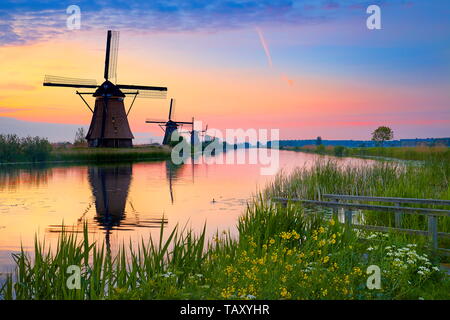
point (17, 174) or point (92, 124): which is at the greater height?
point (92, 124)

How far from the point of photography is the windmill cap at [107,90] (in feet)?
173

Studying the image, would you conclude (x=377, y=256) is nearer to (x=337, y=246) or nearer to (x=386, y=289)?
(x=337, y=246)

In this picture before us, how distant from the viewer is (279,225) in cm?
944

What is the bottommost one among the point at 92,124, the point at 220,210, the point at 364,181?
the point at 220,210

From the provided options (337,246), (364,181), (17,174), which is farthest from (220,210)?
(17,174)

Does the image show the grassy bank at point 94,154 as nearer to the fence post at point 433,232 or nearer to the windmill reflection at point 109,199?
the windmill reflection at point 109,199

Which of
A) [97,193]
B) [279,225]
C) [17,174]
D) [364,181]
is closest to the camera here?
[279,225]

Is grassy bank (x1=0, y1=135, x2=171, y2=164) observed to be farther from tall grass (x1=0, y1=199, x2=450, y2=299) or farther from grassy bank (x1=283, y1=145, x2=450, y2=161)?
tall grass (x1=0, y1=199, x2=450, y2=299)

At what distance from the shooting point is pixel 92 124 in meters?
54.7

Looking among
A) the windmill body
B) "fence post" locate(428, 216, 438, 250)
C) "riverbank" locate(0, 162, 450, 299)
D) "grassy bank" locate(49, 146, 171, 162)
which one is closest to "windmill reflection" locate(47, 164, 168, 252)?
"riverbank" locate(0, 162, 450, 299)

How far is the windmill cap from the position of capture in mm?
52750

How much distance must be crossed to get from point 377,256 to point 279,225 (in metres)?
2.21
